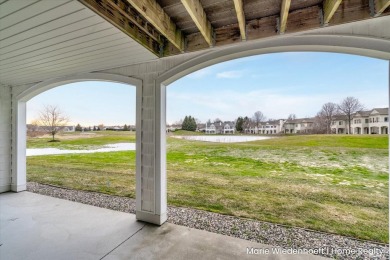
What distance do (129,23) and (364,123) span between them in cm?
540

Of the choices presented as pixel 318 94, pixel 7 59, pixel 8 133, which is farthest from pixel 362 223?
Result: pixel 8 133

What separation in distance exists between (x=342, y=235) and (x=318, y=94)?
450 centimetres

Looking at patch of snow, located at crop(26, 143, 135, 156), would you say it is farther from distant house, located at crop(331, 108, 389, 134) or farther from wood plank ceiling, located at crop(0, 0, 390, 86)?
distant house, located at crop(331, 108, 389, 134)

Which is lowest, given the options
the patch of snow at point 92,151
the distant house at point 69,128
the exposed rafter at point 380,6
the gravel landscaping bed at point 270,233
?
the gravel landscaping bed at point 270,233

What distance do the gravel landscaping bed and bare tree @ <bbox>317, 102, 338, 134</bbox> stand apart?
3.64 m

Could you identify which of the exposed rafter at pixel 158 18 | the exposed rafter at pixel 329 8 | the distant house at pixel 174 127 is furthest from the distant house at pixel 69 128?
the exposed rafter at pixel 329 8

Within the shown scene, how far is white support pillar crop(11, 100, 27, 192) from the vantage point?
4.15 metres

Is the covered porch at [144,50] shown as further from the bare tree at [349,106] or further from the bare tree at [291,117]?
the bare tree at [291,117]

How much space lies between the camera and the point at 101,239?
237 centimetres

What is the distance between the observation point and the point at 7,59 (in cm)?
262

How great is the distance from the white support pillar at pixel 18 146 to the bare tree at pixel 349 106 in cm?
823

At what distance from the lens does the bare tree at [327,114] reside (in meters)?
5.11

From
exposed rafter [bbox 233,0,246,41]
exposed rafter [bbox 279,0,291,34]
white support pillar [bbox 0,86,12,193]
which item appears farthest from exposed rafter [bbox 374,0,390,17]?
white support pillar [bbox 0,86,12,193]

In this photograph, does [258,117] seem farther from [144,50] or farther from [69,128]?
[69,128]
